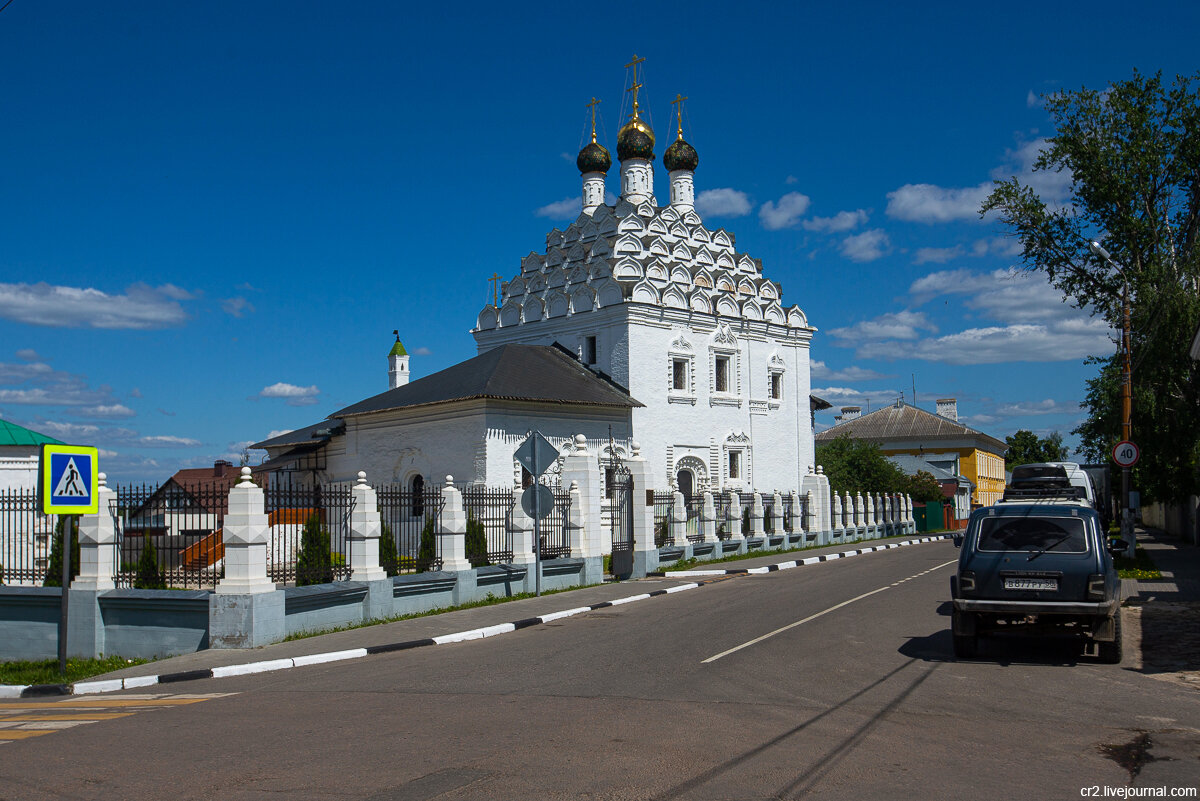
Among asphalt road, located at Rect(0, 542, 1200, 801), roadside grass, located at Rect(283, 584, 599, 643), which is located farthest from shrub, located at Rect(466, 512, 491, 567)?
asphalt road, located at Rect(0, 542, 1200, 801)

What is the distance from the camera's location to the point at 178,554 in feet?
46.1

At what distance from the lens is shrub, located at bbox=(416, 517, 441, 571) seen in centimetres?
1570

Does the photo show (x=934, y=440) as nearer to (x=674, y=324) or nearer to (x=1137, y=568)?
(x=674, y=324)

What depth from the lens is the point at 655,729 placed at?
682cm

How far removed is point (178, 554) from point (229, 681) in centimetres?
457

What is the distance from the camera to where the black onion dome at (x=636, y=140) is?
136ft

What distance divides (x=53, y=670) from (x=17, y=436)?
2498 centimetres

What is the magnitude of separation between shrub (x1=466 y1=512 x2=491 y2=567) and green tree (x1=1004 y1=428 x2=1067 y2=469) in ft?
277

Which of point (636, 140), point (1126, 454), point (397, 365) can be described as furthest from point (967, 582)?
point (397, 365)

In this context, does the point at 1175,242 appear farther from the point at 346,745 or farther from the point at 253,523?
the point at 346,745

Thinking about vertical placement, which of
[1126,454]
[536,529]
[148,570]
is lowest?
[148,570]

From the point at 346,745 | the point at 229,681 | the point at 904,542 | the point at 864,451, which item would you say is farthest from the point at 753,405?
the point at 346,745

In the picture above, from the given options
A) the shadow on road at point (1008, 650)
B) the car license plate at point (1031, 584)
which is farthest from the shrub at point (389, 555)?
the car license plate at point (1031, 584)

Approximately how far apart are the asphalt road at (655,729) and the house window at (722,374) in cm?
2853
